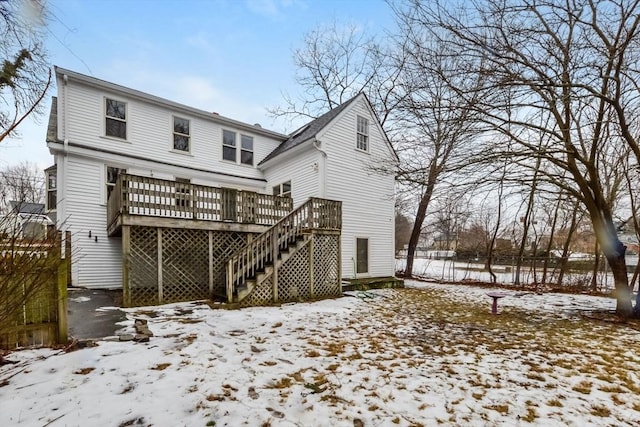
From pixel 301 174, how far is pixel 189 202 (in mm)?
4852

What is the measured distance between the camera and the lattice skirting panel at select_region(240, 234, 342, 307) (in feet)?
26.7

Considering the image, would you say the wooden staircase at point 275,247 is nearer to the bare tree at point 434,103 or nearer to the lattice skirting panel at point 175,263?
the lattice skirting panel at point 175,263

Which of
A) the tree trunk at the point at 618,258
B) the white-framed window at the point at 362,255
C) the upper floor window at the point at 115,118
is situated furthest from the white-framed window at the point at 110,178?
the tree trunk at the point at 618,258

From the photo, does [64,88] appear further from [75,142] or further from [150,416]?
[150,416]

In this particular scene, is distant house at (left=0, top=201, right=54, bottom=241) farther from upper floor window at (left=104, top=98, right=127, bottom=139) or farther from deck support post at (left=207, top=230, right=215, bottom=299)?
upper floor window at (left=104, top=98, right=127, bottom=139)

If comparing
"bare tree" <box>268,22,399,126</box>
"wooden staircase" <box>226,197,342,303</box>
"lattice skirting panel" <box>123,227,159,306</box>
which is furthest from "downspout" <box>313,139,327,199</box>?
"bare tree" <box>268,22,399,126</box>

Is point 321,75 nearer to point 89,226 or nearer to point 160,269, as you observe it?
point 89,226

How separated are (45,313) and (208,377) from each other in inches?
106

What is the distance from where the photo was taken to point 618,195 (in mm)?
12016

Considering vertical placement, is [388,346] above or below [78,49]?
below

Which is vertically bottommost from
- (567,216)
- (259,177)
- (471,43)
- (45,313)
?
(45,313)

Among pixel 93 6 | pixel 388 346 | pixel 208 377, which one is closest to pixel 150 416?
pixel 208 377

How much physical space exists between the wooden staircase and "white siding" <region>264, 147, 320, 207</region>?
1.77 metres

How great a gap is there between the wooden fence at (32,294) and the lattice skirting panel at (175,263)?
3154 mm
